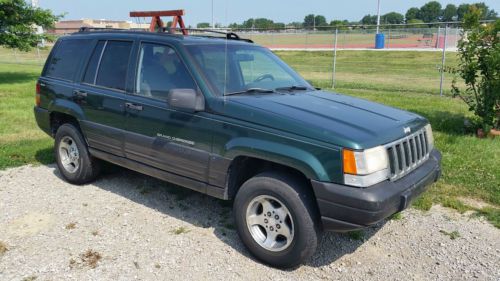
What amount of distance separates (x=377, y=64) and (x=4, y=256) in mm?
23478

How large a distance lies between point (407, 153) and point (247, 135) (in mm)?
1350

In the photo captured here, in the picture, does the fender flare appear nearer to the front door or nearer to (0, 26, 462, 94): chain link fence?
the front door

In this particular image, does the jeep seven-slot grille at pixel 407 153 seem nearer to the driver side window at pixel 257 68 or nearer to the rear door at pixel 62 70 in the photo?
the driver side window at pixel 257 68

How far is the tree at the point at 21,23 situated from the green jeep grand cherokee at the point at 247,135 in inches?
431

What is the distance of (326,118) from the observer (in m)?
3.69

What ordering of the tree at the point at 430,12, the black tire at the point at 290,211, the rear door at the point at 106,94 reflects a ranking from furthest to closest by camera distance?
1. the tree at the point at 430,12
2. the rear door at the point at 106,94
3. the black tire at the point at 290,211

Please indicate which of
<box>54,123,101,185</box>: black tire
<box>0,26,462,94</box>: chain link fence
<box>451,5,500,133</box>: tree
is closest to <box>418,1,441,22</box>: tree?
<box>0,26,462,94</box>: chain link fence

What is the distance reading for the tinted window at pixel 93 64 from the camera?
5.18 metres

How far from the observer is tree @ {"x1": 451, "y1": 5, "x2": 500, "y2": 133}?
7258 mm

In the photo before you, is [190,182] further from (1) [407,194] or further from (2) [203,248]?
(1) [407,194]

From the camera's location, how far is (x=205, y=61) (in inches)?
170

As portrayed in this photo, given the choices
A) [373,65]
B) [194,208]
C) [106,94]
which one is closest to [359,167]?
[194,208]

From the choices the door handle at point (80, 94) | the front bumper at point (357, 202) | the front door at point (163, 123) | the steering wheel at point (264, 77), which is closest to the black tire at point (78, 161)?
the door handle at point (80, 94)

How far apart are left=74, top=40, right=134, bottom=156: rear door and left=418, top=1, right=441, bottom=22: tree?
74.9 m
